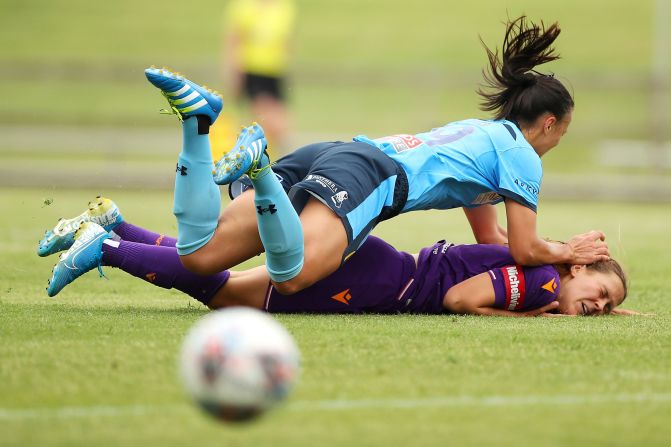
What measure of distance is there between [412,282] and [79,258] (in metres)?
1.82

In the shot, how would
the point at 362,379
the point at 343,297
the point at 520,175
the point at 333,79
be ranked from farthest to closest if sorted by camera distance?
the point at 333,79, the point at 343,297, the point at 520,175, the point at 362,379

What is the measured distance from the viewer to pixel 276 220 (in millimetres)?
5664

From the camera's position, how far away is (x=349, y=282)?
6.39 meters

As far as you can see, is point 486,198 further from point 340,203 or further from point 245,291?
point 245,291

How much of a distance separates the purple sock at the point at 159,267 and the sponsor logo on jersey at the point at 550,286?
1.76m

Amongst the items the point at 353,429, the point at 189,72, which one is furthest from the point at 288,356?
the point at 189,72

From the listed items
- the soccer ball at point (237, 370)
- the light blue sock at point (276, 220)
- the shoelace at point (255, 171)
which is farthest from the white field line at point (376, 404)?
the shoelace at point (255, 171)

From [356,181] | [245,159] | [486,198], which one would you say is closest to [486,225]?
[486,198]

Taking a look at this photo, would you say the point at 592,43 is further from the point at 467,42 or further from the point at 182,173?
the point at 182,173

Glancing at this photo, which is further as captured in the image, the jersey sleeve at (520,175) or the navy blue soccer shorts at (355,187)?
the jersey sleeve at (520,175)

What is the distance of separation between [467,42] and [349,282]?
32394mm

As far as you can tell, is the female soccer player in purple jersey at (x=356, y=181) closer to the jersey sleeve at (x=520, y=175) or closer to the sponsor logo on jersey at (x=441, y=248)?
the jersey sleeve at (x=520, y=175)

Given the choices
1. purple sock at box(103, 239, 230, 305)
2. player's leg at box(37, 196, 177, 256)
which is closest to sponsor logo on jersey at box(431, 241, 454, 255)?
purple sock at box(103, 239, 230, 305)

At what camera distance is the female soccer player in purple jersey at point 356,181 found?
5730 millimetres
